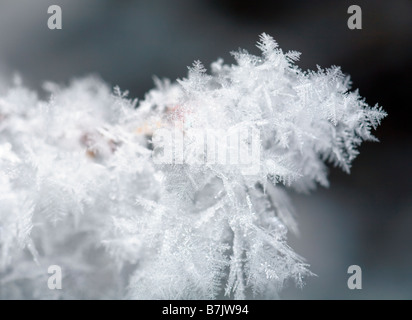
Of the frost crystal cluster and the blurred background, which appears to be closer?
→ the frost crystal cluster

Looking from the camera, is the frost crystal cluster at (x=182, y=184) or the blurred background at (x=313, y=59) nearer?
the frost crystal cluster at (x=182, y=184)

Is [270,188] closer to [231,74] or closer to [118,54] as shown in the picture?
[231,74]

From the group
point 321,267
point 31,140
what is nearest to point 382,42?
point 321,267

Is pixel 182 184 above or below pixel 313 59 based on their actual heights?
below

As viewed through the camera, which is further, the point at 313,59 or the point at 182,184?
the point at 313,59
